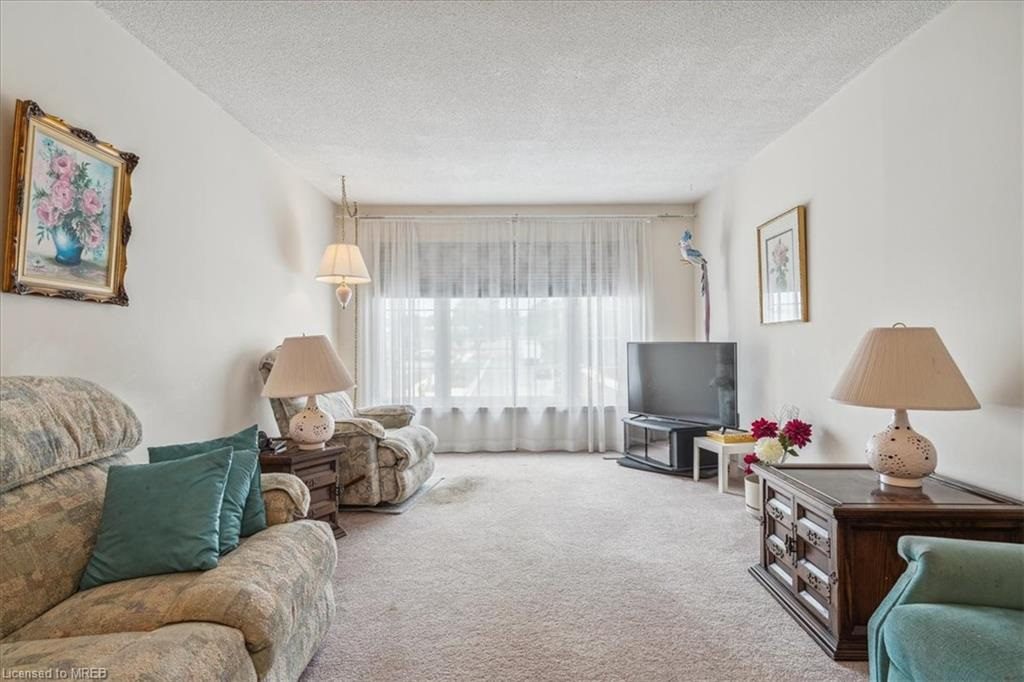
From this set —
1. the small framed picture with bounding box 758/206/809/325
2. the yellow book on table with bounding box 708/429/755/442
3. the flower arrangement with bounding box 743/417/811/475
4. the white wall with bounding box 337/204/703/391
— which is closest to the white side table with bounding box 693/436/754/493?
the yellow book on table with bounding box 708/429/755/442

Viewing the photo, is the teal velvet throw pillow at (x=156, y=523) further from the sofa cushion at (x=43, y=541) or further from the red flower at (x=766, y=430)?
the red flower at (x=766, y=430)

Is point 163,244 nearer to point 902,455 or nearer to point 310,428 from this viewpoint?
point 310,428

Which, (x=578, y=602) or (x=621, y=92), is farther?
(x=621, y=92)

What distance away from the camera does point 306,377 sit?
3.05 meters

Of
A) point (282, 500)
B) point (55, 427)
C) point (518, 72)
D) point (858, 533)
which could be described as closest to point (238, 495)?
point (282, 500)

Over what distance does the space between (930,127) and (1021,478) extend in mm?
1480

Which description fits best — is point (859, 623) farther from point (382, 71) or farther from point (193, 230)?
point (193, 230)

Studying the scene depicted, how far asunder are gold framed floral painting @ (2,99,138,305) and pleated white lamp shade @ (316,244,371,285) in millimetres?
1870

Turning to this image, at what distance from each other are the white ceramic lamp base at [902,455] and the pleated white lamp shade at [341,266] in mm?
3645

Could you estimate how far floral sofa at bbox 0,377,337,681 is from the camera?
1.25 meters

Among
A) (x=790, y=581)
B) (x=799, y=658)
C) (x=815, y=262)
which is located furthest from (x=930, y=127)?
(x=799, y=658)

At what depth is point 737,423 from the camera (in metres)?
4.34

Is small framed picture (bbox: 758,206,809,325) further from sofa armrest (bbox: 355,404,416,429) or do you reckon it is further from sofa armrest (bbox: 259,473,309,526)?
sofa armrest (bbox: 259,473,309,526)

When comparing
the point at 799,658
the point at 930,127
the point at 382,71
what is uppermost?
the point at 382,71
